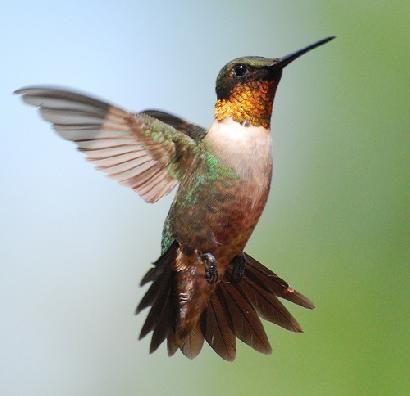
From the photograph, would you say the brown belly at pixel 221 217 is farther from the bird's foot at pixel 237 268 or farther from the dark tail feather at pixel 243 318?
the dark tail feather at pixel 243 318

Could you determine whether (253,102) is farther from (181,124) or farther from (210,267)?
(181,124)

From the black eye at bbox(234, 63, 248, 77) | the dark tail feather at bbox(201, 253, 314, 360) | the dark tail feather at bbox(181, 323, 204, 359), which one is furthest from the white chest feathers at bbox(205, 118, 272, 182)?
the dark tail feather at bbox(181, 323, 204, 359)

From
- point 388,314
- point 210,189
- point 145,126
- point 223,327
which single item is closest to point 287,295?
point 223,327

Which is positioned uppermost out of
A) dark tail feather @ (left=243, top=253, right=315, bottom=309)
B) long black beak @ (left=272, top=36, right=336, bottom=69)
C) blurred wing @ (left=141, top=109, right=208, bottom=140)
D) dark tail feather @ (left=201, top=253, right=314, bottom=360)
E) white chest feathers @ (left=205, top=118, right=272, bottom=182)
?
long black beak @ (left=272, top=36, right=336, bottom=69)

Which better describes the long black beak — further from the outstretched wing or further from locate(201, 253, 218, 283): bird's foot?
locate(201, 253, 218, 283): bird's foot

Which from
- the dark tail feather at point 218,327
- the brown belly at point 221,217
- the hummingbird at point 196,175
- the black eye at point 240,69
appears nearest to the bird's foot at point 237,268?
the hummingbird at point 196,175

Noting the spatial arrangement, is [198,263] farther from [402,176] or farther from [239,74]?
[402,176]

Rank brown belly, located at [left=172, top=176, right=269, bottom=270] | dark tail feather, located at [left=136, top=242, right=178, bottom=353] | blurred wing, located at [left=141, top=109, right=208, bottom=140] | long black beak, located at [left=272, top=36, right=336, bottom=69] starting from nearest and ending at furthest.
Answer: long black beak, located at [left=272, top=36, right=336, bottom=69]
brown belly, located at [left=172, top=176, right=269, bottom=270]
dark tail feather, located at [left=136, top=242, right=178, bottom=353]
blurred wing, located at [left=141, top=109, right=208, bottom=140]

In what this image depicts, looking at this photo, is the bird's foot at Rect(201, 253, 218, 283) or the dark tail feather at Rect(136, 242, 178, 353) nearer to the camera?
the bird's foot at Rect(201, 253, 218, 283)
